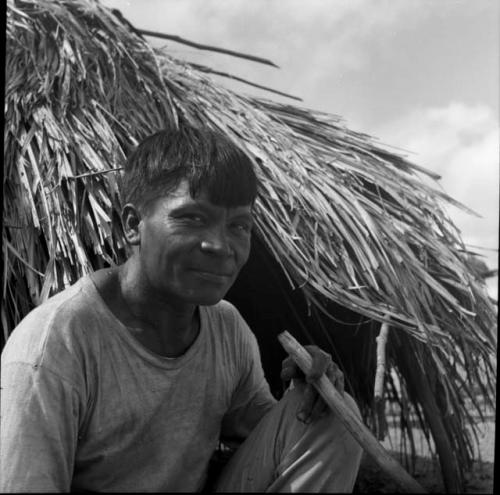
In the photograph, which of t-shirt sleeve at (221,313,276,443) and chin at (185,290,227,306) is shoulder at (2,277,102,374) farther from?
t-shirt sleeve at (221,313,276,443)

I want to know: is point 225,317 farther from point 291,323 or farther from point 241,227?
point 291,323

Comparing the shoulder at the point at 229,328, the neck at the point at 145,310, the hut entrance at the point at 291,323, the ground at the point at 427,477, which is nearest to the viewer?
the neck at the point at 145,310

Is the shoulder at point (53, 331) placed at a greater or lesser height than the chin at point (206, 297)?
lesser

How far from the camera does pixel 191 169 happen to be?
1.35 m

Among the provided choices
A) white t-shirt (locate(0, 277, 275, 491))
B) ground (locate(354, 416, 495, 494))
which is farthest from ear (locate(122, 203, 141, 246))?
ground (locate(354, 416, 495, 494))

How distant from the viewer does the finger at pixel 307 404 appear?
141 centimetres

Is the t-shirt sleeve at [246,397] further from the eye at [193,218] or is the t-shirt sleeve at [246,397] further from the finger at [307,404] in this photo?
the eye at [193,218]

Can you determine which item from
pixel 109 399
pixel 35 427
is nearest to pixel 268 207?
pixel 109 399

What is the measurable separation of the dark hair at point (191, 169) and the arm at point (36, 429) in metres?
0.37

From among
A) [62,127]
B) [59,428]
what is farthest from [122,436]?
[62,127]

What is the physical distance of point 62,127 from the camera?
6.49ft

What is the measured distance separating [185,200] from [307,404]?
1.49 feet

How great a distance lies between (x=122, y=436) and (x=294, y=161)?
1064 mm

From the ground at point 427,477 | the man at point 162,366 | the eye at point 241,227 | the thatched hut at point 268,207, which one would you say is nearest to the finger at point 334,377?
the man at point 162,366
